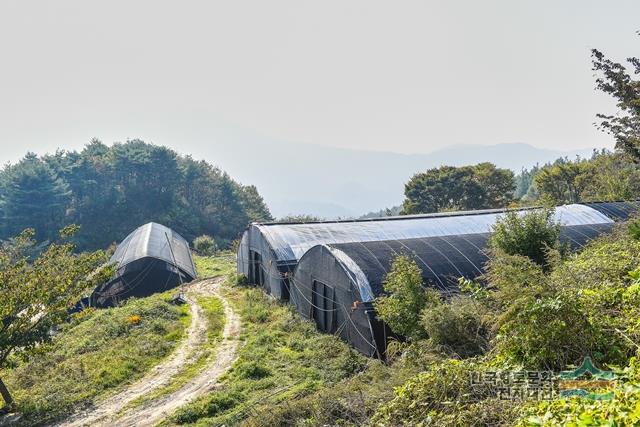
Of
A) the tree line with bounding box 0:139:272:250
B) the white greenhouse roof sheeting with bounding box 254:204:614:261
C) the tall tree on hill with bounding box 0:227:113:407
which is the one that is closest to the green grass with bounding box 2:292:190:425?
the tall tree on hill with bounding box 0:227:113:407

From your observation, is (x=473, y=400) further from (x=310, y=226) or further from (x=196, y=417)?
(x=310, y=226)

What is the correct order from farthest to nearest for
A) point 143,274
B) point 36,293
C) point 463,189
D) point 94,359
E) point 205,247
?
point 463,189
point 205,247
point 143,274
point 94,359
point 36,293

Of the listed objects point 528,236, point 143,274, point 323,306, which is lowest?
point 323,306

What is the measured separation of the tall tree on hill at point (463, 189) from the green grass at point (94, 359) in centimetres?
Answer: 4564

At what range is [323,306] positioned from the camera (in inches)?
754

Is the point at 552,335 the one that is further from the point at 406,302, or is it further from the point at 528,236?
the point at 528,236

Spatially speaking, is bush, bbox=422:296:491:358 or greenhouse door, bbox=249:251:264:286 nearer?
bush, bbox=422:296:491:358

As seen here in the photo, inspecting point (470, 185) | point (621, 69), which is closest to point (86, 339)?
point (621, 69)

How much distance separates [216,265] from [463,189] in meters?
36.4

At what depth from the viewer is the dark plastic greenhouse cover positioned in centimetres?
3716

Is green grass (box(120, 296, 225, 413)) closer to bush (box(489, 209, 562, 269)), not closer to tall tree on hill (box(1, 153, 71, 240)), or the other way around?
bush (box(489, 209, 562, 269))

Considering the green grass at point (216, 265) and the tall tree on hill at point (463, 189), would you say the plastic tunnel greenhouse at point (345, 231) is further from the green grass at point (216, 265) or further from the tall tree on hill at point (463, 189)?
the tall tree on hill at point (463, 189)

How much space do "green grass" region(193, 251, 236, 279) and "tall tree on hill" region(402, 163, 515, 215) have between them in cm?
2777

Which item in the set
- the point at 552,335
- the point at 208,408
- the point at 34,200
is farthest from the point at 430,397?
the point at 34,200
